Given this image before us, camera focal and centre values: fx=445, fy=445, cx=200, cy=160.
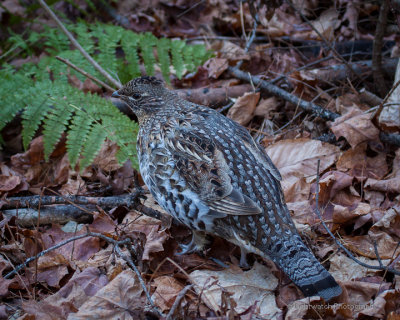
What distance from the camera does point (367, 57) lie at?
607 centimetres

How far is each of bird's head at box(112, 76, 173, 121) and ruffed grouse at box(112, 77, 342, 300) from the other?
0.39 meters

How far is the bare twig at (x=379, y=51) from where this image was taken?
489 cm

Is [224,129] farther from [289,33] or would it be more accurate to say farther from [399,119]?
[289,33]

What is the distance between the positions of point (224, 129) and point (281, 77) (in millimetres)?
2197

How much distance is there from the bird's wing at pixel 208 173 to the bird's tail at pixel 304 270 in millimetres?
357

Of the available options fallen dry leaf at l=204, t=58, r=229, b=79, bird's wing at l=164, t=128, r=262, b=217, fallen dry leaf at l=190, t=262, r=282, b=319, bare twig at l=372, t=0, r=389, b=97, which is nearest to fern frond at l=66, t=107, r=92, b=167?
bird's wing at l=164, t=128, r=262, b=217

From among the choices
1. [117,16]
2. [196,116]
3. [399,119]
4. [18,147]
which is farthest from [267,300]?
[117,16]

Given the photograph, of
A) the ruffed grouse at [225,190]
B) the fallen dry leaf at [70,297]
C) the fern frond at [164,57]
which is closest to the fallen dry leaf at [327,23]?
the fern frond at [164,57]

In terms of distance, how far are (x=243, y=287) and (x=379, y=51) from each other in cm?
325

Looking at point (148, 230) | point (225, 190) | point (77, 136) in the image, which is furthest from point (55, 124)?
point (225, 190)

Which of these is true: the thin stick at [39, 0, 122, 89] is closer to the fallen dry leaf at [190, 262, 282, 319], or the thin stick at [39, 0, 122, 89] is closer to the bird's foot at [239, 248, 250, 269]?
the bird's foot at [239, 248, 250, 269]

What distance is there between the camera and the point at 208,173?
3.55 metres

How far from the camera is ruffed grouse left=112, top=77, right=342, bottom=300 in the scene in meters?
3.33

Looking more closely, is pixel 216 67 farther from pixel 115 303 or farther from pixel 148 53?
pixel 115 303
